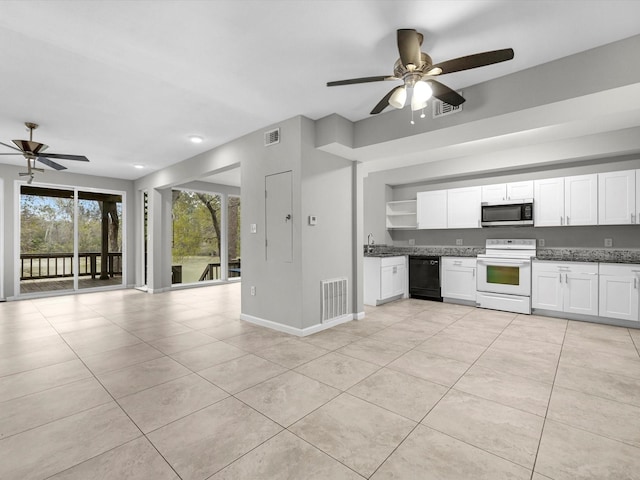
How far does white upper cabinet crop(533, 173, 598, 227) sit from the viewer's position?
4.51m

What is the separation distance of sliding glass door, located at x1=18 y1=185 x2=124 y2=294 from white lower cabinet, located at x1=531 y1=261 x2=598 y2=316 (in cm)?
876

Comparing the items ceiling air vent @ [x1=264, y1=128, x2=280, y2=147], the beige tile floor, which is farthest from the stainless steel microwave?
ceiling air vent @ [x1=264, y1=128, x2=280, y2=147]

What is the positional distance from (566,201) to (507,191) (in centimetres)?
81

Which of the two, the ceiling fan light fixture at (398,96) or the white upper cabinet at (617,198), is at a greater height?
the ceiling fan light fixture at (398,96)

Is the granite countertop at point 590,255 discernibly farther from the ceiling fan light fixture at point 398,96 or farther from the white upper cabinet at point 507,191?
the ceiling fan light fixture at point 398,96

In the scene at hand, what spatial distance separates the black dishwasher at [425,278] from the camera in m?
5.74

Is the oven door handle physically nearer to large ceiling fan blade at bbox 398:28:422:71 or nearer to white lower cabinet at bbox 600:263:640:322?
white lower cabinet at bbox 600:263:640:322

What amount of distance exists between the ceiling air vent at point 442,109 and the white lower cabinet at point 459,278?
2.97 meters

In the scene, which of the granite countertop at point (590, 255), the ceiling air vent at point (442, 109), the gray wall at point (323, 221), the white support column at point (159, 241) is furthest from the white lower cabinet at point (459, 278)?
the white support column at point (159, 241)

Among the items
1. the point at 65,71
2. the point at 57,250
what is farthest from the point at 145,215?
the point at 65,71

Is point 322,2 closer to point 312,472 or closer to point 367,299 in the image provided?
point 312,472

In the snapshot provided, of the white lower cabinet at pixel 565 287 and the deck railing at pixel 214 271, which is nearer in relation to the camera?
the white lower cabinet at pixel 565 287

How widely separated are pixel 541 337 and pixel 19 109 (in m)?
6.66

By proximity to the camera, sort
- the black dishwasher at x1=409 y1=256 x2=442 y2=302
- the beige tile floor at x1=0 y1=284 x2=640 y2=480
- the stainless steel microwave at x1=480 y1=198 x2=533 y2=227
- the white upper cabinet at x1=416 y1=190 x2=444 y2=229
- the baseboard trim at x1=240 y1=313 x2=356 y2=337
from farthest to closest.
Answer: the white upper cabinet at x1=416 y1=190 x2=444 y2=229 < the black dishwasher at x1=409 y1=256 x2=442 y2=302 < the stainless steel microwave at x1=480 y1=198 x2=533 y2=227 < the baseboard trim at x1=240 y1=313 x2=356 y2=337 < the beige tile floor at x1=0 y1=284 x2=640 y2=480
